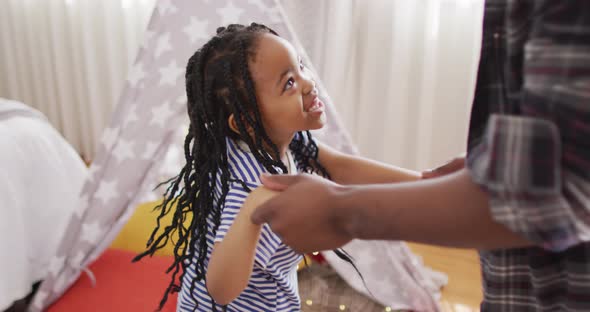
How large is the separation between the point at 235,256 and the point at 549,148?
0.38 meters

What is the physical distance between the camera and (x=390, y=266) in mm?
1389

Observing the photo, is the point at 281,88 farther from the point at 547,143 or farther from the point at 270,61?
the point at 547,143

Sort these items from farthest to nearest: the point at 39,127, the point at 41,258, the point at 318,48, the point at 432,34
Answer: the point at 318,48 → the point at 432,34 → the point at 39,127 → the point at 41,258

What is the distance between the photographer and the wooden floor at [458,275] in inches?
56.3

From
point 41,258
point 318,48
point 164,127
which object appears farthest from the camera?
point 318,48

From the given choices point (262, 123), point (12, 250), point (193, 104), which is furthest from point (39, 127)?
point (262, 123)

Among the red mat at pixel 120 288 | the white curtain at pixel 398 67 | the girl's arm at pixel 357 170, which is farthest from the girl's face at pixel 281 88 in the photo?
the white curtain at pixel 398 67

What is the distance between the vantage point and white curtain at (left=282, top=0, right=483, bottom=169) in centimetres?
174

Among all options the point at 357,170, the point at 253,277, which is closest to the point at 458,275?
the point at 357,170

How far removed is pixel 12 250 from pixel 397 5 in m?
1.52

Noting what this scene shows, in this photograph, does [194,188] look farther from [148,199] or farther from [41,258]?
[148,199]

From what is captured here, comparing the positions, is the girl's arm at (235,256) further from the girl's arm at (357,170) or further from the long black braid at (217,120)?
the girl's arm at (357,170)

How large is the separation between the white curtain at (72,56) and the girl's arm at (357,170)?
6.06ft

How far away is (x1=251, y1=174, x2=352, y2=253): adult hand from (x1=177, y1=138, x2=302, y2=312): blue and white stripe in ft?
0.94
